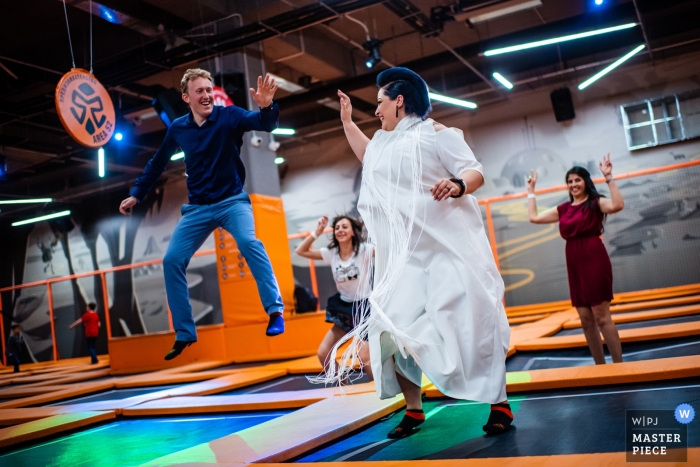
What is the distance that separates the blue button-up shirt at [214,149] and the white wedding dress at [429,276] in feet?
3.38

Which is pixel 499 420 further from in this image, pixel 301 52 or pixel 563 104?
pixel 563 104

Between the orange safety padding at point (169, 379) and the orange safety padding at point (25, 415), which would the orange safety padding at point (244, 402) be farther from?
the orange safety padding at point (169, 379)

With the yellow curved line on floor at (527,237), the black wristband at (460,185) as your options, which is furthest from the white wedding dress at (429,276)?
the yellow curved line on floor at (527,237)

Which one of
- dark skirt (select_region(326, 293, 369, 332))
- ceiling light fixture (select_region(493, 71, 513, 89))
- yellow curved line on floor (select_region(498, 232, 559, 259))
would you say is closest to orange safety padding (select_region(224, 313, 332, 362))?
dark skirt (select_region(326, 293, 369, 332))

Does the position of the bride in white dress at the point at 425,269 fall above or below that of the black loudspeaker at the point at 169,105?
below

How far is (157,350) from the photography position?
10.1 m

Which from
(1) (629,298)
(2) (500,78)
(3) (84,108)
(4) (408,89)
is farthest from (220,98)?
(1) (629,298)

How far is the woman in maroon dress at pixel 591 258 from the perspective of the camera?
406 centimetres

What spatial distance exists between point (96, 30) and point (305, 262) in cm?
721

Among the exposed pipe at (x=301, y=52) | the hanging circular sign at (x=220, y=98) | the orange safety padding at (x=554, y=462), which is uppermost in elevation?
the exposed pipe at (x=301, y=52)

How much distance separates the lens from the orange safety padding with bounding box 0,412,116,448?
4.14 meters

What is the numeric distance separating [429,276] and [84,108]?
17.3ft

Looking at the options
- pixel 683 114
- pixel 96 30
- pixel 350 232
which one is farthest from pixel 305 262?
pixel 350 232

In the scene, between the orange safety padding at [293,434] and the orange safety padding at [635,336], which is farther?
the orange safety padding at [635,336]
